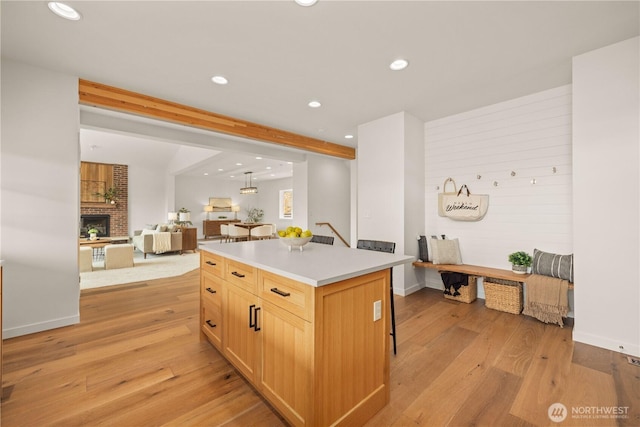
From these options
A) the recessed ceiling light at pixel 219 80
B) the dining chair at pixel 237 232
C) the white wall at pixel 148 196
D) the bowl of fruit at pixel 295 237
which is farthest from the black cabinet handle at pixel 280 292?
the white wall at pixel 148 196

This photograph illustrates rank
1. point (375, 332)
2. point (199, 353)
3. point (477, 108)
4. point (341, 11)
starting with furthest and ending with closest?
point (477, 108), point (199, 353), point (341, 11), point (375, 332)

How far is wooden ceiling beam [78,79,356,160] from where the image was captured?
10.6 ft

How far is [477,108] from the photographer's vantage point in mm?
3842

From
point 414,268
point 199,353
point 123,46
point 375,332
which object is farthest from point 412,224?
point 123,46

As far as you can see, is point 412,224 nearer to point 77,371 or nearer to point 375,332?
point 375,332

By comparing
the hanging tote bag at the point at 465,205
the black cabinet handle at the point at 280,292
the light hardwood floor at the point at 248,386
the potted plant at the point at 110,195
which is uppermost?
the potted plant at the point at 110,195

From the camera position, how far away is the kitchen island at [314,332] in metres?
1.38

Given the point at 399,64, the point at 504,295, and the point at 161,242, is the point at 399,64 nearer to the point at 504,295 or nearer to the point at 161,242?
the point at 504,295

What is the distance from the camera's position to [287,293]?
151 centimetres

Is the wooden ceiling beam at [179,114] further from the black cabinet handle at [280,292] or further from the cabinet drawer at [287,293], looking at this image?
the black cabinet handle at [280,292]

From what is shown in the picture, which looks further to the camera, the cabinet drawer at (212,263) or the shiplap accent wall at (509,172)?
the shiplap accent wall at (509,172)

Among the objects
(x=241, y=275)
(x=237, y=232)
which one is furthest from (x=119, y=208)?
(x=241, y=275)

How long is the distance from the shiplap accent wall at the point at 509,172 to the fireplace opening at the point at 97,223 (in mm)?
10474

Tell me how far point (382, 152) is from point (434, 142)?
854mm
